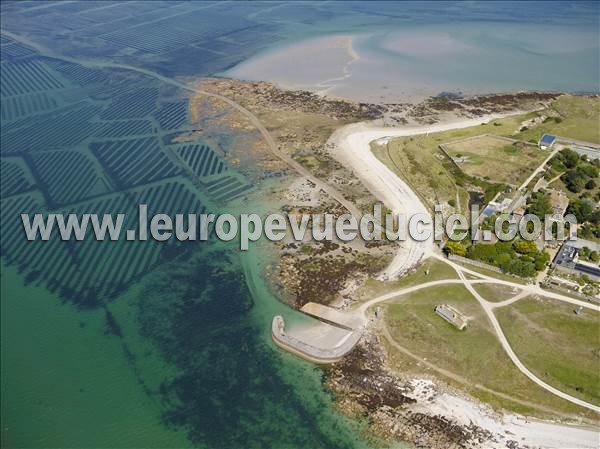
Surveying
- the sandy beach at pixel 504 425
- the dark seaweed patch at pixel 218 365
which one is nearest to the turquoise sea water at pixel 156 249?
the dark seaweed patch at pixel 218 365

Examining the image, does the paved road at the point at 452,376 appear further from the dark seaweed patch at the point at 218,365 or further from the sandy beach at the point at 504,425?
the dark seaweed patch at the point at 218,365

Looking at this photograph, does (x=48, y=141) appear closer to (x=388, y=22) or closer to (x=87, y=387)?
(x=87, y=387)

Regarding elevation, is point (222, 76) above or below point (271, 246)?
above

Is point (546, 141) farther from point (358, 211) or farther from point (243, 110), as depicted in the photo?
point (243, 110)

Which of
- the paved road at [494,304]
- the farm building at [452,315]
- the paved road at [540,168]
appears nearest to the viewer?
the paved road at [494,304]

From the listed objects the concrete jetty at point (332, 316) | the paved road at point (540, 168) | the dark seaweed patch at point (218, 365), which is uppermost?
the paved road at point (540, 168)

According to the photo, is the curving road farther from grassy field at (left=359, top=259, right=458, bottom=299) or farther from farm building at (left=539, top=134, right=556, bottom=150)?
farm building at (left=539, top=134, right=556, bottom=150)

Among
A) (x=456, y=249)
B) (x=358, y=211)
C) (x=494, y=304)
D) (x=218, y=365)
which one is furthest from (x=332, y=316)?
(x=358, y=211)

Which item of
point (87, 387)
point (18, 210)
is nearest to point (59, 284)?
point (87, 387)
